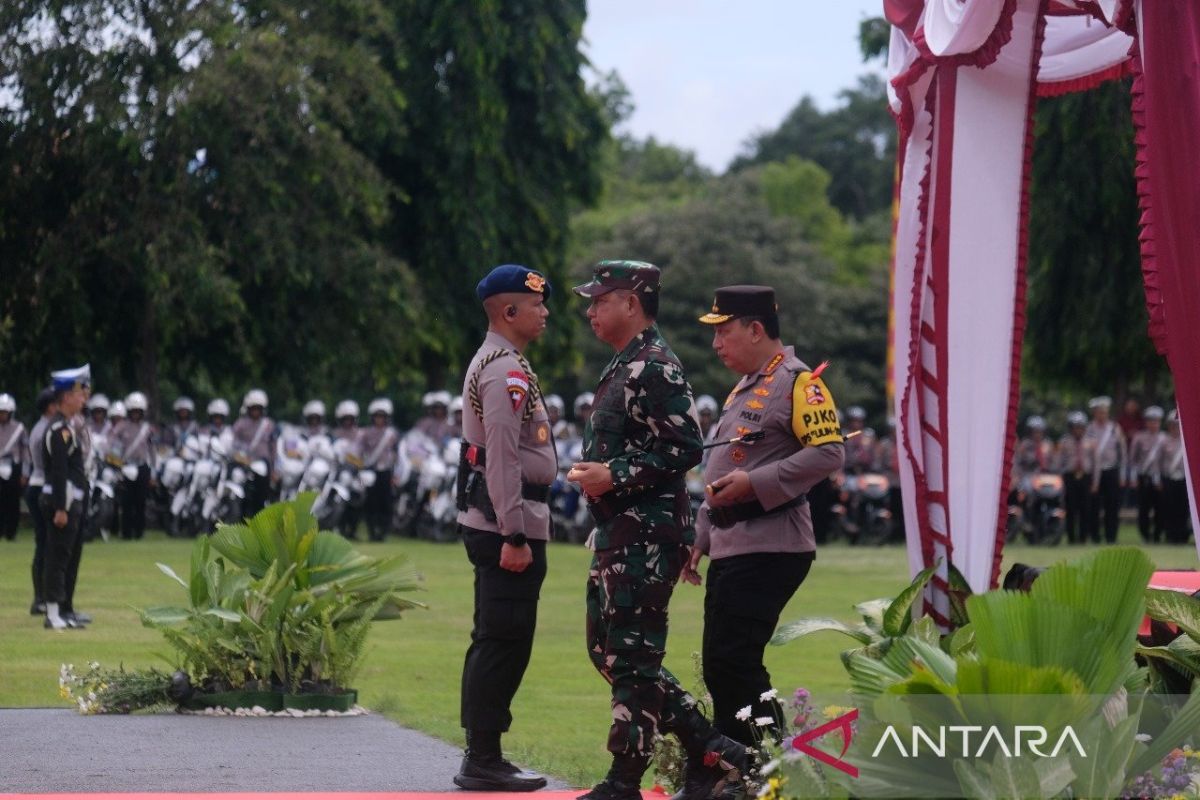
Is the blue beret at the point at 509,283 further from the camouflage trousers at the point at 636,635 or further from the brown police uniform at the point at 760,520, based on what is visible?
the camouflage trousers at the point at 636,635

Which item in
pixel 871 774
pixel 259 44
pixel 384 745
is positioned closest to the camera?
pixel 871 774

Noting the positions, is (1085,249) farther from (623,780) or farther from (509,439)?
(623,780)

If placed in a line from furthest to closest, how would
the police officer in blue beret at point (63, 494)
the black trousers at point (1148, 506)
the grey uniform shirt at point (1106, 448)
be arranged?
the grey uniform shirt at point (1106, 448), the black trousers at point (1148, 506), the police officer in blue beret at point (63, 494)

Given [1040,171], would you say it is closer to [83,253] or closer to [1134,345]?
[1134,345]

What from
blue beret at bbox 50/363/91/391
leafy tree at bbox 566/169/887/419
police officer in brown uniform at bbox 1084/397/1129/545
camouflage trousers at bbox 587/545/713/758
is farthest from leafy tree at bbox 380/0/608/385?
camouflage trousers at bbox 587/545/713/758

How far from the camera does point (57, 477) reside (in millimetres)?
14547

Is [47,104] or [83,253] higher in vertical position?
[47,104]

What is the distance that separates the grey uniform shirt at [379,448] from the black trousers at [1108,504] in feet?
33.8

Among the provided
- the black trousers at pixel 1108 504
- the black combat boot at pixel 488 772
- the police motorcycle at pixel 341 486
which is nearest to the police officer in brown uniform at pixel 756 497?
the black combat boot at pixel 488 772

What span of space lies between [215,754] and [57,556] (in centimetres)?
636

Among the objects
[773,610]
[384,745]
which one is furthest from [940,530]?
[384,745]

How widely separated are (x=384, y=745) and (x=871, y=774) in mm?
4561

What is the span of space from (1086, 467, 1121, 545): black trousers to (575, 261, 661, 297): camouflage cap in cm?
2329

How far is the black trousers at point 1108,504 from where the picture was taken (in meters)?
29.6
